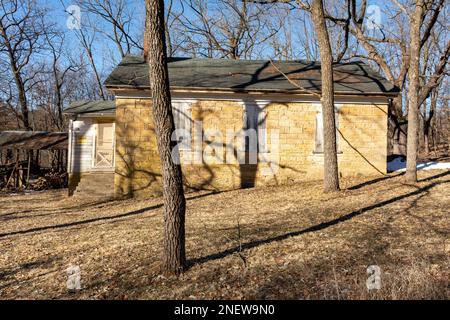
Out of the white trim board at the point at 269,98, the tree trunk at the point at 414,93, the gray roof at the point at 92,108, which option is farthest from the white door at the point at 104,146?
the tree trunk at the point at 414,93

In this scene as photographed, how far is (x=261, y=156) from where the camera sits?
1216 centimetres

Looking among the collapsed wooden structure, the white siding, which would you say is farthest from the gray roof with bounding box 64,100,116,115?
the collapsed wooden structure

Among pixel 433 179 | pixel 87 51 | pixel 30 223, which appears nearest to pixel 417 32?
pixel 433 179

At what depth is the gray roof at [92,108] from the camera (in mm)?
14725

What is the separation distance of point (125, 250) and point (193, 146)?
6.54 metres

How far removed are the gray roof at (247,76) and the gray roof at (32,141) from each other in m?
6.98

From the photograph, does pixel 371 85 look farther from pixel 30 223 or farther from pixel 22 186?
pixel 22 186

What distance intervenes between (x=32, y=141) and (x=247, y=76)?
12.7 metres

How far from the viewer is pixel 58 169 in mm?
21078

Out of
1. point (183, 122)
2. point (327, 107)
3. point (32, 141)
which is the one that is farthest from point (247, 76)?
point (32, 141)

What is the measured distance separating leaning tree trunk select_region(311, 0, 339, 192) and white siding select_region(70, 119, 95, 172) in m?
10.4

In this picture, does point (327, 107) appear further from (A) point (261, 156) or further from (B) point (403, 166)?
(B) point (403, 166)

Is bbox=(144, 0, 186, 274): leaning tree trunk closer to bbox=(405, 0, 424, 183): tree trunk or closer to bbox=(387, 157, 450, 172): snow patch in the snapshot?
bbox=(405, 0, 424, 183): tree trunk

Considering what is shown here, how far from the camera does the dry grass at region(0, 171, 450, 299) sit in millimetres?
4004
